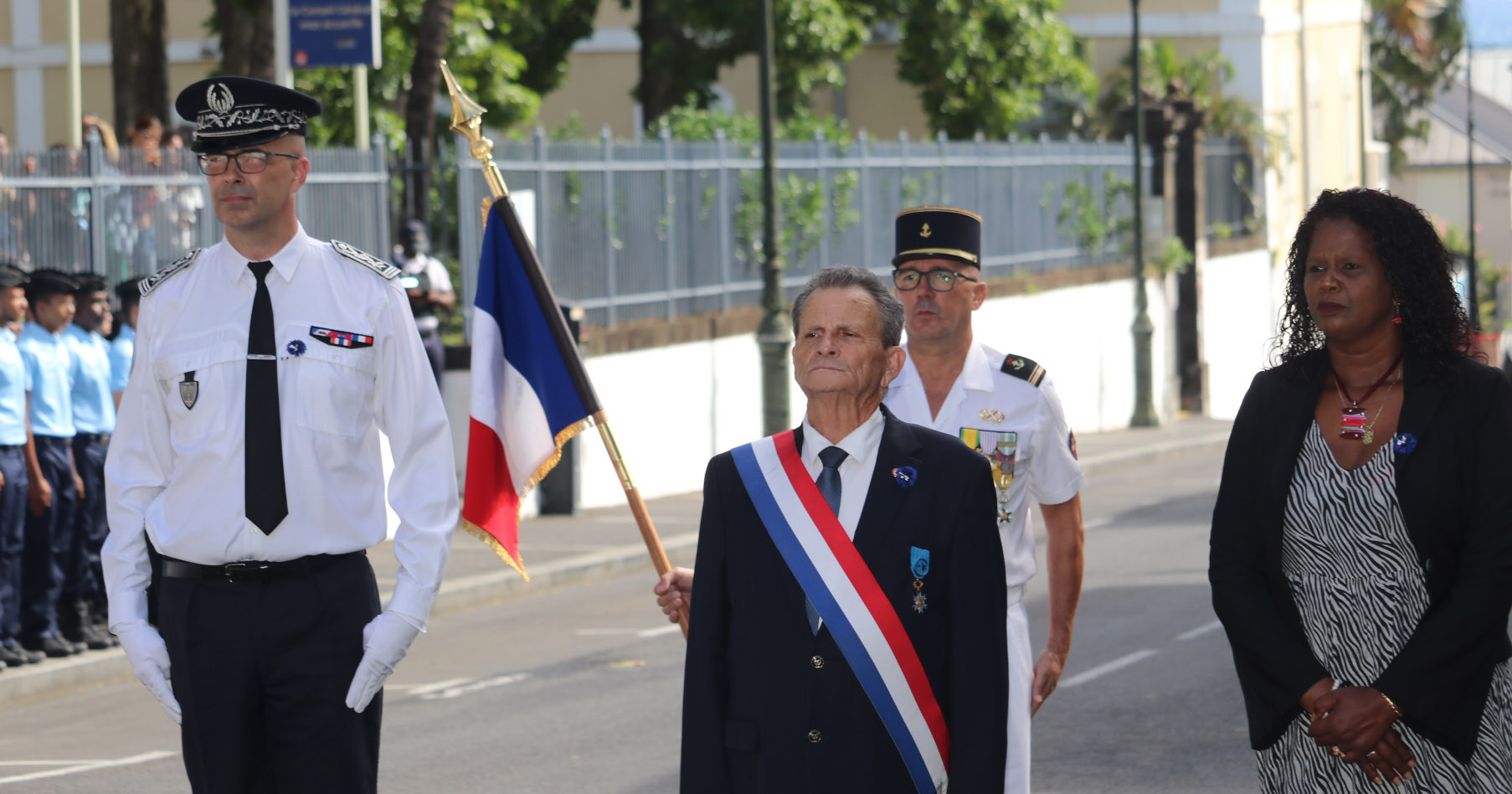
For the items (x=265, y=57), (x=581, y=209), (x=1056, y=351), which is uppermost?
(x=265, y=57)

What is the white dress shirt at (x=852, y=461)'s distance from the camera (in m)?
3.84

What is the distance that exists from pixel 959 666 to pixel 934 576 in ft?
0.57

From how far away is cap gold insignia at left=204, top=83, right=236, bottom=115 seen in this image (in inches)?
182

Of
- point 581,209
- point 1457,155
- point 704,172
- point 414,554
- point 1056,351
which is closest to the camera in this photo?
point 414,554

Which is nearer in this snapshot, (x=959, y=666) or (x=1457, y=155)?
(x=959, y=666)

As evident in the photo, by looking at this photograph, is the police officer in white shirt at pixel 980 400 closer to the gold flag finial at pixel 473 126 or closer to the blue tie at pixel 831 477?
the gold flag finial at pixel 473 126

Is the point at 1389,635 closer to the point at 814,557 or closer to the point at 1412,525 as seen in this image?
the point at 1412,525

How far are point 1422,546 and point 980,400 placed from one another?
159cm

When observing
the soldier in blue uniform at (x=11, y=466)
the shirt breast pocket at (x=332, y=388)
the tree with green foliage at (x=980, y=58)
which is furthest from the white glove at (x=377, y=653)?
the tree with green foliage at (x=980, y=58)

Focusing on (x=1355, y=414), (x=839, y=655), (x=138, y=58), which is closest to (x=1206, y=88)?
(x=138, y=58)

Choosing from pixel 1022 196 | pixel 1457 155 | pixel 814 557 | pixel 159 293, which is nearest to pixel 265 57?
pixel 1022 196

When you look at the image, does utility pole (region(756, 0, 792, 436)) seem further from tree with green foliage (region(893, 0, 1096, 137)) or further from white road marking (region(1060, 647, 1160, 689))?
tree with green foliage (region(893, 0, 1096, 137))

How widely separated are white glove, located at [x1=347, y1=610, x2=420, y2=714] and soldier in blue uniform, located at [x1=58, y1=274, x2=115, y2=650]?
7.45 meters

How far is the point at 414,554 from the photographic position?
4570mm
